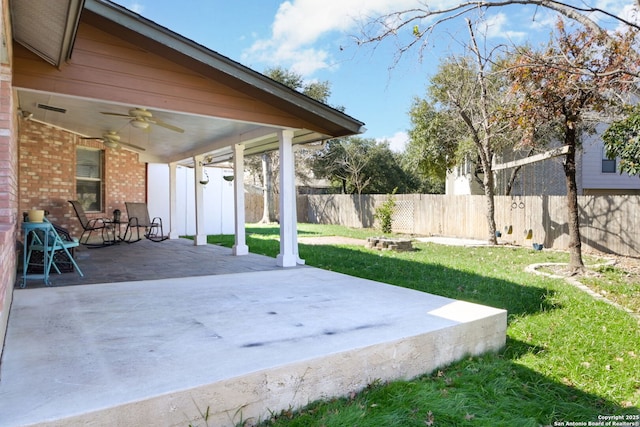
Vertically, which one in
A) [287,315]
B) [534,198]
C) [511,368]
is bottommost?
[511,368]

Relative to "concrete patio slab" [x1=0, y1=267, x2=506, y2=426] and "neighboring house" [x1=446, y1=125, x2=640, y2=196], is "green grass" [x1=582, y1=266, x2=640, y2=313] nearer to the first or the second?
"concrete patio slab" [x1=0, y1=267, x2=506, y2=426]

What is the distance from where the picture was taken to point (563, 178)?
15.5 meters

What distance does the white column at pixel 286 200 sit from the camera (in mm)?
5988

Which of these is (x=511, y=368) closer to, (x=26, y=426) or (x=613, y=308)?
(x=613, y=308)

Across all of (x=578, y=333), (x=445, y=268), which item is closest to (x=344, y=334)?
Answer: (x=578, y=333)

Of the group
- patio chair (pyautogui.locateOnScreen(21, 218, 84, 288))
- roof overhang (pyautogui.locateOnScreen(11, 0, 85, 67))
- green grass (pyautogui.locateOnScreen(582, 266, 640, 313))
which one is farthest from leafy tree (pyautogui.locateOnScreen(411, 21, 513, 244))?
patio chair (pyautogui.locateOnScreen(21, 218, 84, 288))

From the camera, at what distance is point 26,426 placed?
1591 millimetres

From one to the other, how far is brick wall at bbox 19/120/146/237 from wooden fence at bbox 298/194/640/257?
967 cm

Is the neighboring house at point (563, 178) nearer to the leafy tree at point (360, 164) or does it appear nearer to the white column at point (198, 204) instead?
the leafy tree at point (360, 164)

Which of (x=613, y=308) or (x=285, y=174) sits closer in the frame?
(x=613, y=308)

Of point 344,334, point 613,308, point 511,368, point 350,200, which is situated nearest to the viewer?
point 344,334

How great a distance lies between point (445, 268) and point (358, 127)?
2.87 metres

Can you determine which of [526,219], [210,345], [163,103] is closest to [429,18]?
[163,103]

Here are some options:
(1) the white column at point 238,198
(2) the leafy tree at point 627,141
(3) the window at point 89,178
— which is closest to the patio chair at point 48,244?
(1) the white column at point 238,198
